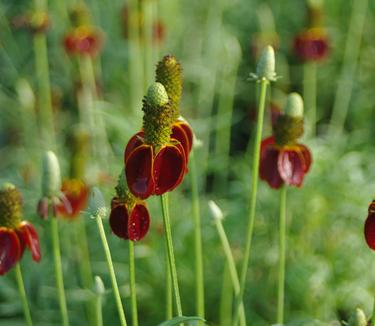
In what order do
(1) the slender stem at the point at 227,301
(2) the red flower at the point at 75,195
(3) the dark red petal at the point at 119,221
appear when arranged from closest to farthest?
1. (3) the dark red petal at the point at 119,221
2. (1) the slender stem at the point at 227,301
3. (2) the red flower at the point at 75,195

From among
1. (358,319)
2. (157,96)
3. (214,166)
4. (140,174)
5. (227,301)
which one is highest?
(157,96)

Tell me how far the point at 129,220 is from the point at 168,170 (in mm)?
136

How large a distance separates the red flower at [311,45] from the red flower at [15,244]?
1763mm

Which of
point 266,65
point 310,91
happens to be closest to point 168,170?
point 266,65

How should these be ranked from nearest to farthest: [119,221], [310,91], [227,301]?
1. [119,221]
2. [227,301]
3. [310,91]

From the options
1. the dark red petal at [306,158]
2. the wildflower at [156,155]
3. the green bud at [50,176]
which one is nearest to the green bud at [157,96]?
the wildflower at [156,155]

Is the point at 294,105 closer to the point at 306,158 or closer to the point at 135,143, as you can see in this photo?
the point at 306,158

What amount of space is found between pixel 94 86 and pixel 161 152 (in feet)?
6.34

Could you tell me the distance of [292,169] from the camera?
158 cm

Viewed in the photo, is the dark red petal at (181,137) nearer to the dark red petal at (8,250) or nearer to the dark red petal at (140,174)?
the dark red petal at (140,174)

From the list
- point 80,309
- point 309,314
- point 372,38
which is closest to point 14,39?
point 372,38

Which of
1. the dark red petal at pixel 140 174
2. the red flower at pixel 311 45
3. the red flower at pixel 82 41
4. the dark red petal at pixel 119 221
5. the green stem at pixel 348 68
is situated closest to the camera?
the dark red petal at pixel 140 174

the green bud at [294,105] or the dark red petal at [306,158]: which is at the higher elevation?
the green bud at [294,105]

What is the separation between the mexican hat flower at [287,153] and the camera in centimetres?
158
